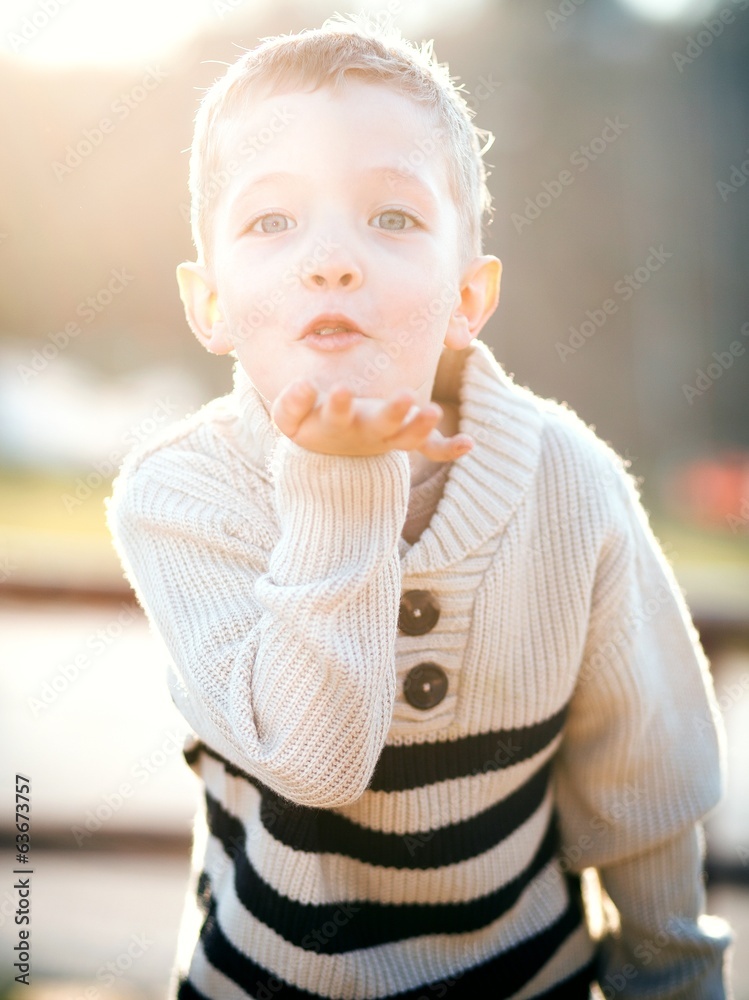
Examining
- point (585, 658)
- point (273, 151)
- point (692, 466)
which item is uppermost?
point (692, 466)

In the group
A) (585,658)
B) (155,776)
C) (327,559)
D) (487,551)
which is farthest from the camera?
(155,776)

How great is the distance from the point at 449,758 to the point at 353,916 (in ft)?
0.95

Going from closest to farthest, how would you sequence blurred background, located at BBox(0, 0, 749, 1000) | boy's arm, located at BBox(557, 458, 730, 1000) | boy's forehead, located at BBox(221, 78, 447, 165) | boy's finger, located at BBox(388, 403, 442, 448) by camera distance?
boy's finger, located at BBox(388, 403, 442, 448) → boy's forehead, located at BBox(221, 78, 447, 165) → boy's arm, located at BBox(557, 458, 730, 1000) → blurred background, located at BBox(0, 0, 749, 1000)

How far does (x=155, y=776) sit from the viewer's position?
381 cm

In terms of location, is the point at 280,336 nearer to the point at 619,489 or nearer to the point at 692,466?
the point at 619,489

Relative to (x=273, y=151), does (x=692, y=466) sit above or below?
above

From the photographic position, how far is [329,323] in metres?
1.20

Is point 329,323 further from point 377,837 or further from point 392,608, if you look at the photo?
point 377,837

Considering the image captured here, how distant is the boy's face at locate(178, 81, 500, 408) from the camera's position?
120 centimetres

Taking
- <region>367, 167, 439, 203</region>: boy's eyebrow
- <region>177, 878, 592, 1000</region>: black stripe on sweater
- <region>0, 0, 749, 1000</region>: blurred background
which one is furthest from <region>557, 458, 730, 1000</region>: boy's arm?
<region>0, 0, 749, 1000</region>: blurred background

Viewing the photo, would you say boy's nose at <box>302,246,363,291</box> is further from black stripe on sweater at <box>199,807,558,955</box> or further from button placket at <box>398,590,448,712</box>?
black stripe on sweater at <box>199,807,558,955</box>

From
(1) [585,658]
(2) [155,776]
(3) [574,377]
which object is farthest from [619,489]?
(3) [574,377]

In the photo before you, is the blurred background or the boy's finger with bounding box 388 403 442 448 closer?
the boy's finger with bounding box 388 403 442 448

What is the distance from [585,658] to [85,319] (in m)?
15.6
